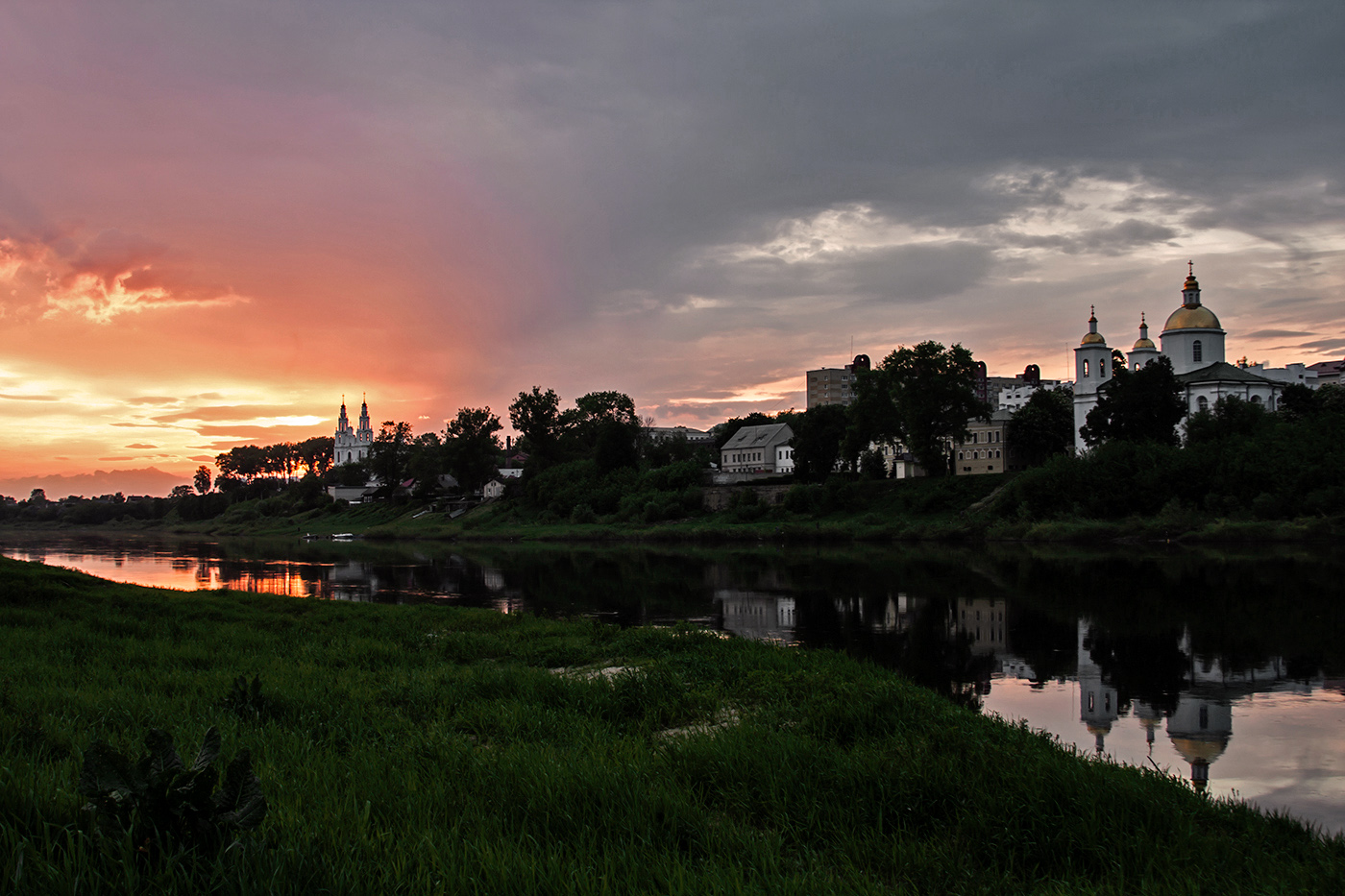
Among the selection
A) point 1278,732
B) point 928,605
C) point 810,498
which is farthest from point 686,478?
point 1278,732

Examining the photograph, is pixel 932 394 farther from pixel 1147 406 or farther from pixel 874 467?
pixel 1147 406

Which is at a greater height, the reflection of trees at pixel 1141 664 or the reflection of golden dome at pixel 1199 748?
the reflection of golden dome at pixel 1199 748

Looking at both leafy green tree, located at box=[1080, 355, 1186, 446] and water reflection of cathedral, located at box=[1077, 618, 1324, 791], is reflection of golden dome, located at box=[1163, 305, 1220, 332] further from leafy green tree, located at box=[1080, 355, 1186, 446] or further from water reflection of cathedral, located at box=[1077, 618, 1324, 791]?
water reflection of cathedral, located at box=[1077, 618, 1324, 791]

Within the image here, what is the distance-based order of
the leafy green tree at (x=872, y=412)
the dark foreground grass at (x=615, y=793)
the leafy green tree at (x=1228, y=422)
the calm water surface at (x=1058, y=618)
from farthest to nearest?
the leafy green tree at (x=872, y=412), the leafy green tree at (x=1228, y=422), the calm water surface at (x=1058, y=618), the dark foreground grass at (x=615, y=793)

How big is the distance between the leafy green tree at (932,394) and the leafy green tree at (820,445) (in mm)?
11403

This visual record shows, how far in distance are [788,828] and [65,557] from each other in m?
73.1

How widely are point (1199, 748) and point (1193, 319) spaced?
84.6 meters

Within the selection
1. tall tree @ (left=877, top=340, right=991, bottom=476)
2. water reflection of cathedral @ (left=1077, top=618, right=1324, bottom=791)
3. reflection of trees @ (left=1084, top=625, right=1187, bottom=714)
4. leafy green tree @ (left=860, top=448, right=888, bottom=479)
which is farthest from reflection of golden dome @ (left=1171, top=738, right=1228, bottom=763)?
leafy green tree @ (left=860, top=448, right=888, bottom=479)

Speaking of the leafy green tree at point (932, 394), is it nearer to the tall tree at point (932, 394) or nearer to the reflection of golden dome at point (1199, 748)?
the tall tree at point (932, 394)

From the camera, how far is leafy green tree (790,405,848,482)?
3472 inches

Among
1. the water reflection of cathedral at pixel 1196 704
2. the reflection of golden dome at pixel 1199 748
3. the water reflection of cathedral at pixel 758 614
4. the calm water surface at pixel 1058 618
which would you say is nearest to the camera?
the reflection of golden dome at pixel 1199 748

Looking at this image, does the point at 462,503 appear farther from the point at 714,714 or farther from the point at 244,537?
the point at 714,714

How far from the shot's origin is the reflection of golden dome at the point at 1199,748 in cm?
1069

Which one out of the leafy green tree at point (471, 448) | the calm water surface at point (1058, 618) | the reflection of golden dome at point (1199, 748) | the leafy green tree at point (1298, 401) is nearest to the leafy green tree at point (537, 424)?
the leafy green tree at point (471, 448)
